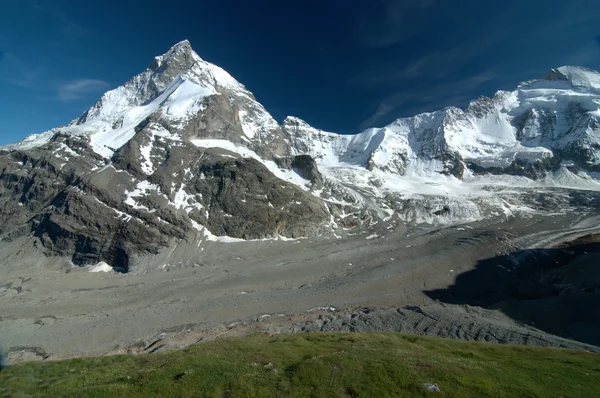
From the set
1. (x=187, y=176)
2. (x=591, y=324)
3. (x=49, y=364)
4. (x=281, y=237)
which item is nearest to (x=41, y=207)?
(x=187, y=176)

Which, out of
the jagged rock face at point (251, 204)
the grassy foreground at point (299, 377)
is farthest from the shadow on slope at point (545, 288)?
the jagged rock face at point (251, 204)

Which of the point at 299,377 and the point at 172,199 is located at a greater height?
the point at 172,199

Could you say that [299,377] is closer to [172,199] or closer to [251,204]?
[251,204]

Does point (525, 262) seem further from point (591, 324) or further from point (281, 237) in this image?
point (281, 237)

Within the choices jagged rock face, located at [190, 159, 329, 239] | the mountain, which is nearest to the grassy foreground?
the mountain

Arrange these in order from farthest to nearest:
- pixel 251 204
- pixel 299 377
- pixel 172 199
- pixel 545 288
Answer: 1. pixel 251 204
2. pixel 172 199
3. pixel 545 288
4. pixel 299 377

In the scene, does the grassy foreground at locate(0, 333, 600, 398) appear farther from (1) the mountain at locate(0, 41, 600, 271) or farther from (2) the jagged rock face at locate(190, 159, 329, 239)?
(2) the jagged rock face at locate(190, 159, 329, 239)

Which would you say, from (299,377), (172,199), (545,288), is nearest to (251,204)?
(172,199)
